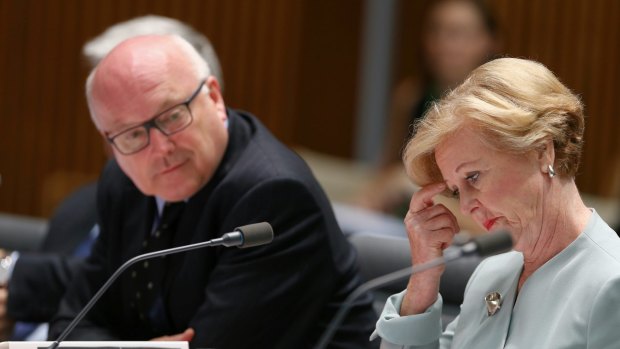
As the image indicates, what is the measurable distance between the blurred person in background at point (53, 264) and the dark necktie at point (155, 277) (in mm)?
699

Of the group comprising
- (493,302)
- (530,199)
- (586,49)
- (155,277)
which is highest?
(530,199)

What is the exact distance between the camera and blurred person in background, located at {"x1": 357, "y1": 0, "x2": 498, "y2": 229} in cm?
499

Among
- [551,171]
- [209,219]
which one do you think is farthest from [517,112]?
[209,219]

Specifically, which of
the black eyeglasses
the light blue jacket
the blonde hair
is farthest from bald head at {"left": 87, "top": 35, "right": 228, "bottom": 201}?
the blonde hair

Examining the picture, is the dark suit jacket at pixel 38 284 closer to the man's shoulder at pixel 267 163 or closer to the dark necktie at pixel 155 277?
the dark necktie at pixel 155 277

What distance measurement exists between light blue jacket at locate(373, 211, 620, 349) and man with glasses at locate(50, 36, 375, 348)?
1.32ft

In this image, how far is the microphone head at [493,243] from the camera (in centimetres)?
219

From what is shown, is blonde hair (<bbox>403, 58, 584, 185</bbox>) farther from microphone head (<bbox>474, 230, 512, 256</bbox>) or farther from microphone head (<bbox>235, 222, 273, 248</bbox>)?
microphone head (<bbox>235, 222, 273, 248</bbox>)

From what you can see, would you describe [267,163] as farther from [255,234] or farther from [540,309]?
[540,309]

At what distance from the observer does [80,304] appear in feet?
11.2

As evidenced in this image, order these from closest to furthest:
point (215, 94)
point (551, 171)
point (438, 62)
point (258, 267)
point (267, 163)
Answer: point (551, 171)
point (258, 267)
point (267, 163)
point (215, 94)
point (438, 62)

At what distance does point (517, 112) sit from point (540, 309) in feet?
1.30

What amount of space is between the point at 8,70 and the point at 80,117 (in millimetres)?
475

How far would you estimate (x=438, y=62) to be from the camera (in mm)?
5078
